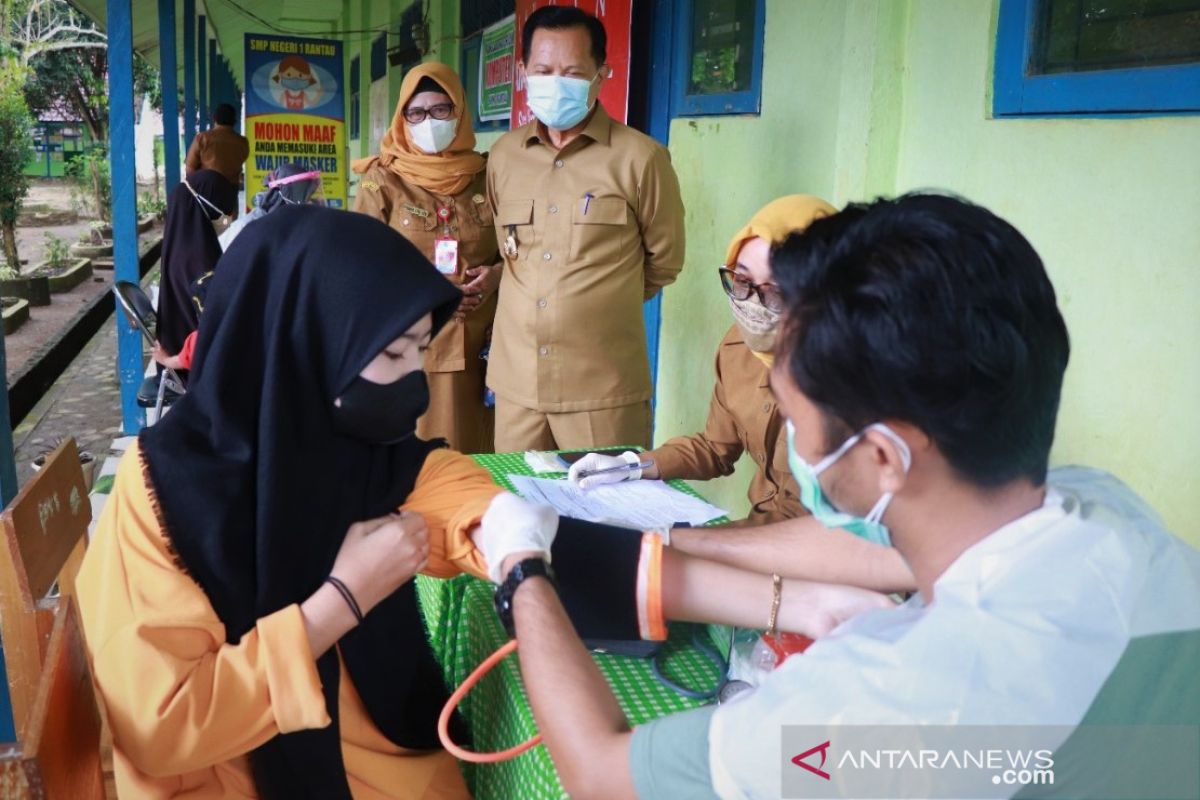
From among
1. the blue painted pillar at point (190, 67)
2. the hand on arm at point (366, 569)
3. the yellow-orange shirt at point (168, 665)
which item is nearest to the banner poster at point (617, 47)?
the hand on arm at point (366, 569)

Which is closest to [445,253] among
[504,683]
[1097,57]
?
[1097,57]

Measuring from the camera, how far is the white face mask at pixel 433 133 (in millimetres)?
3279

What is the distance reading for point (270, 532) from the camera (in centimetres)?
125

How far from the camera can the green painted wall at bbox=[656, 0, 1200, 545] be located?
163 centimetres

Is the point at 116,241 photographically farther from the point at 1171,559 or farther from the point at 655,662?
the point at 1171,559

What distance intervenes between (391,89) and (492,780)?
9.55 m

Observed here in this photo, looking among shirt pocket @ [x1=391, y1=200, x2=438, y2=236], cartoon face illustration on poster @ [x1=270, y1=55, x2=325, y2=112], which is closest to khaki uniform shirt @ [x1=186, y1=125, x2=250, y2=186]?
shirt pocket @ [x1=391, y1=200, x2=438, y2=236]

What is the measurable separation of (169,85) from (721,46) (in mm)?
5457

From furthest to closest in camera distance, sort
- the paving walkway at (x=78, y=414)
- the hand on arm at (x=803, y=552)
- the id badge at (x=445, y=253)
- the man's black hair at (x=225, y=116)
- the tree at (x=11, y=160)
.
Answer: the tree at (x=11, y=160), the man's black hair at (x=225, y=116), the paving walkway at (x=78, y=414), the id badge at (x=445, y=253), the hand on arm at (x=803, y=552)

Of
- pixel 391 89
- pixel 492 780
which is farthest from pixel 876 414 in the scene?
pixel 391 89

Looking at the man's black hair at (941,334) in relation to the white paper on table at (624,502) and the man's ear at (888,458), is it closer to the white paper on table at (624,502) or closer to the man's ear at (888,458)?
the man's ear at (888,458)

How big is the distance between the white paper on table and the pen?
0.03m

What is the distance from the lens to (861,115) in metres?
2.43

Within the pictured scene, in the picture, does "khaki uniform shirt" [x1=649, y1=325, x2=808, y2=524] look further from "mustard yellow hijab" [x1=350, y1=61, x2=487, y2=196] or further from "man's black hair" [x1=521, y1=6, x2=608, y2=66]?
"mustard yellow hijab" [x1=350, y1=61, x2=487, y2=196]
